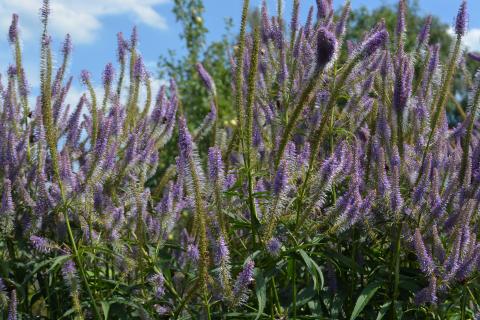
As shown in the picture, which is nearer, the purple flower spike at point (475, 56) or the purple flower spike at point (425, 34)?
the purple flower spike at point (475, 56)

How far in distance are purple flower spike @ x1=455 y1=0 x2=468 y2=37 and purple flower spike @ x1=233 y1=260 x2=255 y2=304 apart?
66.2 inches

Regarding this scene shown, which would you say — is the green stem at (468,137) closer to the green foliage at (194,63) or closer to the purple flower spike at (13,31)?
the purple flower spike at (13,31)

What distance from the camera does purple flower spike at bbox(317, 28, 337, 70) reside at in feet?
8.86

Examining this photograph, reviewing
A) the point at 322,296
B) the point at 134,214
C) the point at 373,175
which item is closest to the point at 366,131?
the point at 373,175

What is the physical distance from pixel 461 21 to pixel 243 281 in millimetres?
1779

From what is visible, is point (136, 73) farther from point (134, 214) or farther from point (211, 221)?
point (211, 221)

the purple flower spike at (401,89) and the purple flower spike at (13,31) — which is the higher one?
the purple flower spike at (13,31)

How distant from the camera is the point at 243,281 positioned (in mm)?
2852

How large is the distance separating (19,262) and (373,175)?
2.03 m

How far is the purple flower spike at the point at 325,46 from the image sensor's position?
270 centimetres

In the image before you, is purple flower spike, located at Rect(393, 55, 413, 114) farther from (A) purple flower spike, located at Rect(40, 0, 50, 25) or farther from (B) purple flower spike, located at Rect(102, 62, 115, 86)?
(B) purple flower spike, located at Rect(102, 62, 115, 86)

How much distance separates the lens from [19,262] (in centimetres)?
434

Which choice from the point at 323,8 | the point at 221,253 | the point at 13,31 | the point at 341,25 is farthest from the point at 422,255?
the point at 13,31

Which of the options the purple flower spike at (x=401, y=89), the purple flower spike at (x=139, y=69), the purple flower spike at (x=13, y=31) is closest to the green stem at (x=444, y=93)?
the purple flower spike at (x=401, y=89)
